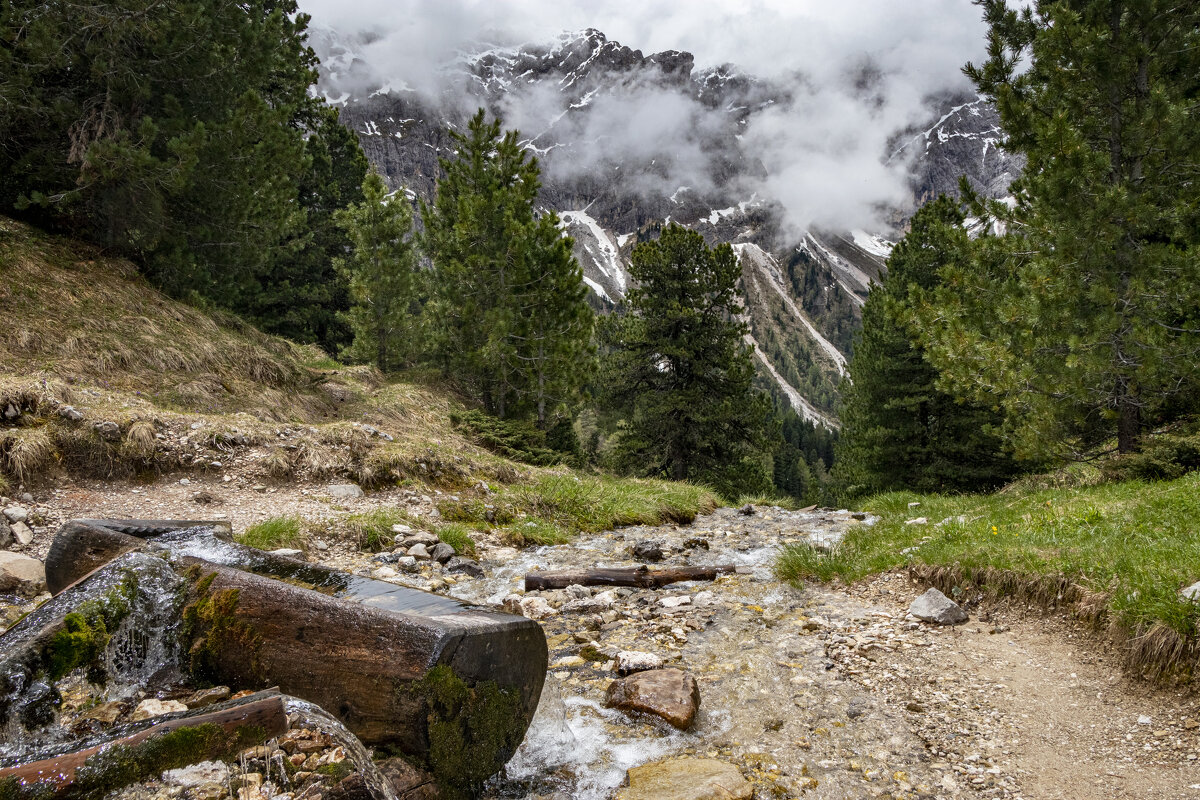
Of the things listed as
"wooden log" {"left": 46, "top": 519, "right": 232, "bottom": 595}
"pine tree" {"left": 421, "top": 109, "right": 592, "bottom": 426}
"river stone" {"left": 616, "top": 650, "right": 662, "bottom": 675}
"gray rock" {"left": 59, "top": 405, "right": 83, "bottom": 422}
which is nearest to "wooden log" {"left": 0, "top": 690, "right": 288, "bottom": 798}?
"wooden log" {"left": 46, "top": 519, "right": 232, "bottom": 595}

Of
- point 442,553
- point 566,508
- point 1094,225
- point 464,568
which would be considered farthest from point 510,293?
point 1094,225

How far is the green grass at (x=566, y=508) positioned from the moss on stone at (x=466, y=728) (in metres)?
6.12

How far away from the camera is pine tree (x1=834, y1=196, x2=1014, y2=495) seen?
18.4 meters

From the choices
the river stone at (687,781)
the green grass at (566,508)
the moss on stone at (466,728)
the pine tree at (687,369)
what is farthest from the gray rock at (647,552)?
the pine tree at (687,369)

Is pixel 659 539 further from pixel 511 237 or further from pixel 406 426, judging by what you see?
pixel 511 237

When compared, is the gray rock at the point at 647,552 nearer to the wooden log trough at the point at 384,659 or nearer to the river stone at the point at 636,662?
the river stone at the point at 636,662

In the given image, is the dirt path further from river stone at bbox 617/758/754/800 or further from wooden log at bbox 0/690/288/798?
wooden log at bbox 0/690/288/798

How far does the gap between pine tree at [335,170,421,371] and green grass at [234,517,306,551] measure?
575 inches

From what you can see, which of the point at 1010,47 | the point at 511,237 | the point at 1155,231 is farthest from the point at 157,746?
the point at 511,237

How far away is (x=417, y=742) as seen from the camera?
8.63ft

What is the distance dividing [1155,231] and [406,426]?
589 inches

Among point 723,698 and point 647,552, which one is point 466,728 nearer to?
point 723,698

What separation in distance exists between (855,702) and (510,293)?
15.7 m

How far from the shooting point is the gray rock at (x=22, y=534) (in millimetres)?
5551
